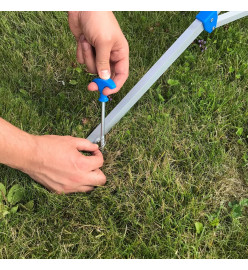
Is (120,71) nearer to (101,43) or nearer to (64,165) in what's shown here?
(101,43)

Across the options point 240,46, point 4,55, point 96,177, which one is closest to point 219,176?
point 96,177

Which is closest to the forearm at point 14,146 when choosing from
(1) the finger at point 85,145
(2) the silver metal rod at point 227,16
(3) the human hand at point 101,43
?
(1) the finger at point 85,145

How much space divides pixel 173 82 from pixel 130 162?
2.18 ft

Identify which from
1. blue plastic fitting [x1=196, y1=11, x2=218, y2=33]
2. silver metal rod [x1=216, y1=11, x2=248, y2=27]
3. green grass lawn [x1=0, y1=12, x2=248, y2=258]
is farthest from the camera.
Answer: silver metal rod [x1=216, y1=11, x2=248, y2=27]

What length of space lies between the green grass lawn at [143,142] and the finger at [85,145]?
0.52 feet

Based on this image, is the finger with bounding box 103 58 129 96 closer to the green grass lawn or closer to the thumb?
the thumb

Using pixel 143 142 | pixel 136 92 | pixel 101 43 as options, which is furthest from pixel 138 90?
pixel 101 43

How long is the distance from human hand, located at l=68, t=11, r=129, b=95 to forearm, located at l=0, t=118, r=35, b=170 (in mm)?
450

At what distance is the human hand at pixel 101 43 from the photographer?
1825 millimetres

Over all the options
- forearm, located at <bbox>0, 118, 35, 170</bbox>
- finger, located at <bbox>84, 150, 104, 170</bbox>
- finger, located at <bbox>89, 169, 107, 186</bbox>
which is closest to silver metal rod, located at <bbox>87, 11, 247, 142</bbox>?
finger, located at <bbox>84, 150, 104, 170</bbox>

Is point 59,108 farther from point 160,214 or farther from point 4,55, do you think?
point 160,214

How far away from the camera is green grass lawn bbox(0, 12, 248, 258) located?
1.93 m

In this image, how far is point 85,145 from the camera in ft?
6.63
